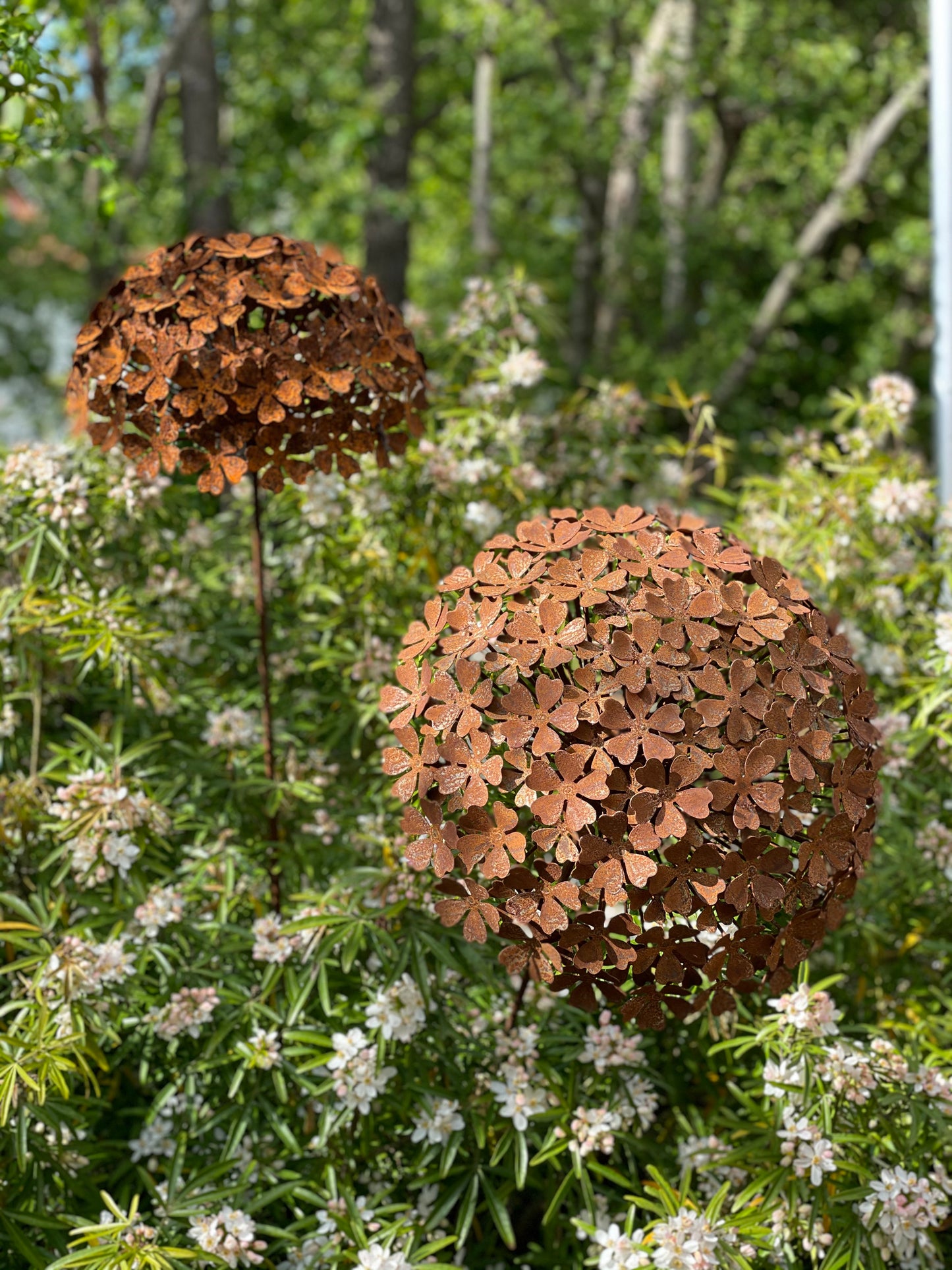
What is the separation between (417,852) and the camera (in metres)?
1.40

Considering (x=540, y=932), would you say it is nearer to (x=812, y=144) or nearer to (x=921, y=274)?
(x=812, y=144)

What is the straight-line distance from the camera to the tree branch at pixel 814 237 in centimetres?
685

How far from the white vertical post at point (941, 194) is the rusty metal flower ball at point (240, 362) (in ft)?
5.53

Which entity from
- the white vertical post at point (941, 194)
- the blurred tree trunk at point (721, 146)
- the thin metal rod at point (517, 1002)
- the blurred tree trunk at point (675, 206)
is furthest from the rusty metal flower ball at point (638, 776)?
the blurred tree trunk at point (721, 146)

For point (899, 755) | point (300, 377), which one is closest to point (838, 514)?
point (899, 755)

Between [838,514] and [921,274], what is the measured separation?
648 centimetres

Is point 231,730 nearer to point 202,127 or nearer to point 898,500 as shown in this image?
point 898,500

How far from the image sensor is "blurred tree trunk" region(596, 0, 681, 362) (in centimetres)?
646

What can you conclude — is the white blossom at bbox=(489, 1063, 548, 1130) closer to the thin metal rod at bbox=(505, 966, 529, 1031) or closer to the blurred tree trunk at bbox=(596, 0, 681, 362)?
the thin metal rod at bbox=(505, 966, 529, 1031)

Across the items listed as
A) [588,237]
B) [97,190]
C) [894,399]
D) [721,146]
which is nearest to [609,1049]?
[894,399]

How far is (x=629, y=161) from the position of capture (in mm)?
6758

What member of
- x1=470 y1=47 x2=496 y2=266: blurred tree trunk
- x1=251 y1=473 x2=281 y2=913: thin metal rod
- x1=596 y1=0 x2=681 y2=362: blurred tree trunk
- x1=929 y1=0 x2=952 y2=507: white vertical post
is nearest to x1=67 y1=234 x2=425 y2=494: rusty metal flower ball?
x1=251 y1=473 x2=281 y2=913: thin metal rod

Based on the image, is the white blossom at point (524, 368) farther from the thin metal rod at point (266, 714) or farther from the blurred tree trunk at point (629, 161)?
the blurred tree trunk at point (629, 161)

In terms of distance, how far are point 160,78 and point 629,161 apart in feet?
9.92
